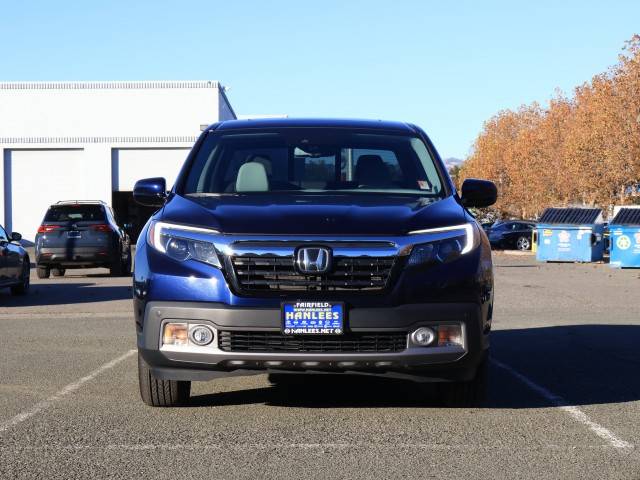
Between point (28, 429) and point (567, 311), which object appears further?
point (567, 311)

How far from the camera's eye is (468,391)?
6.39m

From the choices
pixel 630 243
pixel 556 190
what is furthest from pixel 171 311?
pixel 556 190

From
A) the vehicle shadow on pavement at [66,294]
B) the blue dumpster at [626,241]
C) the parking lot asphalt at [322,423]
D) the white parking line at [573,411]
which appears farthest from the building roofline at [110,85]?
the white parking line at [573,411]

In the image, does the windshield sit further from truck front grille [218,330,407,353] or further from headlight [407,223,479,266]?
truck front grille [218,330,407,353]

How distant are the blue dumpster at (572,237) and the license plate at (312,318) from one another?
93.6 ft

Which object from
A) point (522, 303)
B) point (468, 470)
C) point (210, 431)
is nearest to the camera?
point (468, 470)

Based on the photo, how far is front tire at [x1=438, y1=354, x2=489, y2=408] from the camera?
6.35 meters

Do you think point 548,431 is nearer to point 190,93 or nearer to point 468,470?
point 468,470

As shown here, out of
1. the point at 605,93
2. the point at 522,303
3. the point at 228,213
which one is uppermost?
the point at 605,93

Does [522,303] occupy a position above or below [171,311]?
below

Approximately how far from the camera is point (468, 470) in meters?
4.89

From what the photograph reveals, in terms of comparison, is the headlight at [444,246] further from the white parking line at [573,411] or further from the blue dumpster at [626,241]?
the blue dumpster at [626,241]

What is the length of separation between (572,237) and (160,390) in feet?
93.6

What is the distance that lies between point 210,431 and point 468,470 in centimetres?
159
